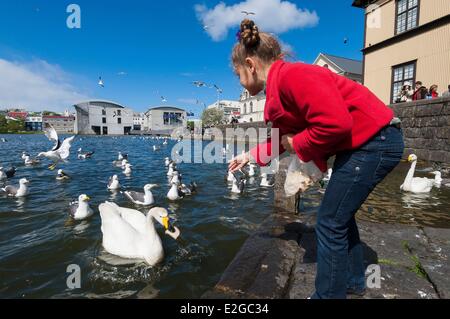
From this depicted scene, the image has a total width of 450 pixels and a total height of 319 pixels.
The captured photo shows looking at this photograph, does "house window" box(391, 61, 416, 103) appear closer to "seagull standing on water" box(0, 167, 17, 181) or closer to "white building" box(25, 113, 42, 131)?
"seagull standing on water" box(0, 167, 17, 181)

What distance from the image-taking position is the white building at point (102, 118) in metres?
96.9

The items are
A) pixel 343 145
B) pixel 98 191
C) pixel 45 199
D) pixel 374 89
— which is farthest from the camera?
pixel 374 89

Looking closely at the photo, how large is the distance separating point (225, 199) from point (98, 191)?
15.3ft

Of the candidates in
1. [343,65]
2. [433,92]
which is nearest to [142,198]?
[433,92]

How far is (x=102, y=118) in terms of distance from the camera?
99.6 meters

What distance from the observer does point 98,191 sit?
384 inches

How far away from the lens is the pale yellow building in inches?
627

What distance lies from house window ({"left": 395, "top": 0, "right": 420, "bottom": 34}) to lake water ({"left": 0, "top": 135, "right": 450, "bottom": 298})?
43.3 ft

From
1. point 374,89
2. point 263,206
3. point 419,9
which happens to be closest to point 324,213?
point 263,206

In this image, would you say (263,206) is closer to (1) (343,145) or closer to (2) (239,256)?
(2) (239,256)

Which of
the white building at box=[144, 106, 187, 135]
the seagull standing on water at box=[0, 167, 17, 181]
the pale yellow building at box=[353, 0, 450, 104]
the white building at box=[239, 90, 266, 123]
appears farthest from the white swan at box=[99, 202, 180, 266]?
the white building at box=[144, 106, 187, 135]

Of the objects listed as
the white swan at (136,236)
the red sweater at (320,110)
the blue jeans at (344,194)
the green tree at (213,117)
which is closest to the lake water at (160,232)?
the white swan at (136,236)

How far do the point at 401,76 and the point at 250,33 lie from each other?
21.0m

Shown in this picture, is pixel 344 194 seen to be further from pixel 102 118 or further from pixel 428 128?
pixel 102 118
